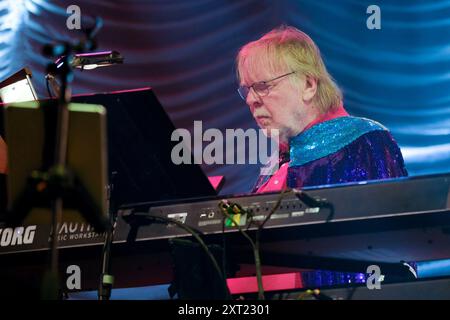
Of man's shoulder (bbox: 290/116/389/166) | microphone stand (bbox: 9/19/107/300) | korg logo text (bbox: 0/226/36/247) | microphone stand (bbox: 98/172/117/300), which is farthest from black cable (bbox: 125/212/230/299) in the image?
man's shoulder (bbox: 290/116/389/166)

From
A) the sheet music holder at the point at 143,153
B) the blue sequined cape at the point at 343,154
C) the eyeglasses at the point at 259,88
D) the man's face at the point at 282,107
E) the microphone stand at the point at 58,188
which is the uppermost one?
the eyeglasses at the point at 259,88

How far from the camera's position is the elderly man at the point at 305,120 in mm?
3393

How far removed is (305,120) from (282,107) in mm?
129

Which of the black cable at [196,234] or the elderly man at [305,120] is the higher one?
the elderly man at [305,120]

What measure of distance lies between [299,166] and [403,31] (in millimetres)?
924

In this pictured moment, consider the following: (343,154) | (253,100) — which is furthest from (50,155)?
(253,100)

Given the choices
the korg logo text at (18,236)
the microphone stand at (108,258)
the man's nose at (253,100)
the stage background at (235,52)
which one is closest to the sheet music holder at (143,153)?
the microphone stand at (108,258)

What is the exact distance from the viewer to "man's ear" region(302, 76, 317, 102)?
12.2 feet

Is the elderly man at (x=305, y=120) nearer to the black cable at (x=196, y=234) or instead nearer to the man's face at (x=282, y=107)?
the man's face at (x=282, y=107)

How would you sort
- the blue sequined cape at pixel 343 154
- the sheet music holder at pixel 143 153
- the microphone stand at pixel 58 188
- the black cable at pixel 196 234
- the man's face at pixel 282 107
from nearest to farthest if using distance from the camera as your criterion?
the microphone stand at pixel 58 188, the black cable at pixel 196 234, the sheet music holder at pixel 143 153, the blue sequined cape at pixel 343 154, the man's face at pixel 282 107

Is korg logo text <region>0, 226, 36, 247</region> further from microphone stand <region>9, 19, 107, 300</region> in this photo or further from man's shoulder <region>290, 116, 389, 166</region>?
man's shoulder <region>290, 116, 389, 166</region>

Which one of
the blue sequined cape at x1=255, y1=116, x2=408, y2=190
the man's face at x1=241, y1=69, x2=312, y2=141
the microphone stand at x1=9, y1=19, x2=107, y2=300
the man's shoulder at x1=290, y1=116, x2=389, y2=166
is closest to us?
the microphone stand at x1=9, y1=19, x2=107, y2=300

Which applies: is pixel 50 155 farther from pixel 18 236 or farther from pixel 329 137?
pixel 329 137
